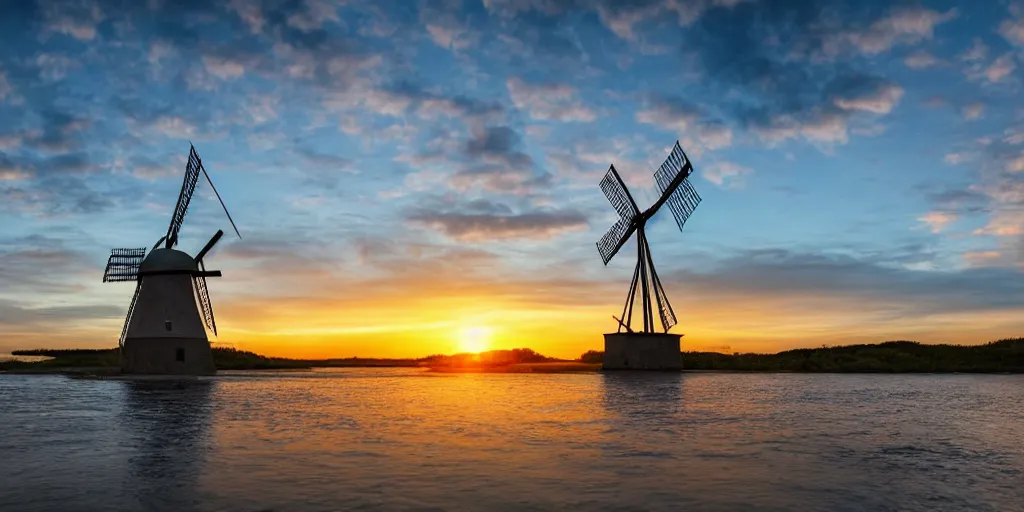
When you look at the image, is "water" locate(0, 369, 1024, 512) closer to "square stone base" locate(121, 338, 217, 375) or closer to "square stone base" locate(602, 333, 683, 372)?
"square stone base" locate(121, 338, 217, 375)

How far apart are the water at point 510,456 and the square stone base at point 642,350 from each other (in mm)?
26183

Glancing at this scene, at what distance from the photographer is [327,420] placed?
993 inches

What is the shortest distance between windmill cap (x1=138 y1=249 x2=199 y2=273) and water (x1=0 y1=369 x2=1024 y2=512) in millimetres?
24653

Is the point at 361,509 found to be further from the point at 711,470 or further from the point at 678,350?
the point at 678,350

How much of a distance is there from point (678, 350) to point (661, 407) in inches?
1238

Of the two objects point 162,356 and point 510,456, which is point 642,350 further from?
point 510,456

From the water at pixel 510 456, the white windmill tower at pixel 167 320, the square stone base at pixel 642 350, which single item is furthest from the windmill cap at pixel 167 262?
the square stone base at pixel 642 350

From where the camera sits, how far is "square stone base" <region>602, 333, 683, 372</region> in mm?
58812

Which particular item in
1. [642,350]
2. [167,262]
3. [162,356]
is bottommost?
[162,356]

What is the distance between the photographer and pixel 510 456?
56.0 ft

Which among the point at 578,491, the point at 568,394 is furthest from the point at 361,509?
the point at 568,394

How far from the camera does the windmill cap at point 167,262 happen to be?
5619 centimetres

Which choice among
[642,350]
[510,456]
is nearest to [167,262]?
[642,350]

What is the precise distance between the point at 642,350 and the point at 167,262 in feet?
120
